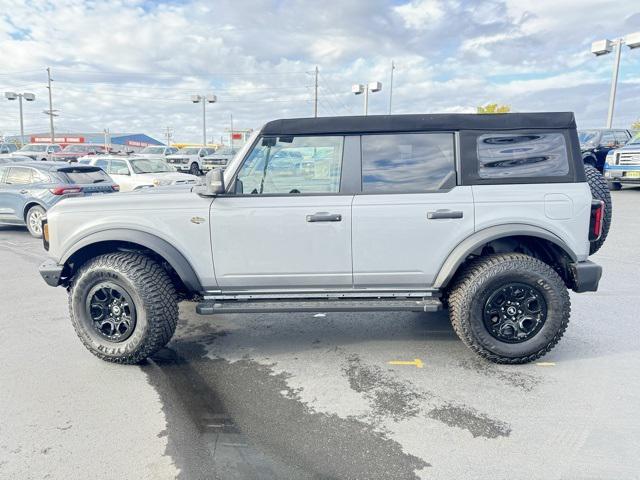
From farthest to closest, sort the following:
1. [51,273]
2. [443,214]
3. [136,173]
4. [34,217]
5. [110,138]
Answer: [110,138]
[136,173]
[34,217]
[51,273]
[443,214]

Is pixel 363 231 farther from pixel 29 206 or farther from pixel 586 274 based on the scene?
pixel 29 206

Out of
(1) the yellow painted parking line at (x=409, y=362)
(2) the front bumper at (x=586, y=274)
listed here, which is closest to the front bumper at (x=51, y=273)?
(1) the yellow painted parking line at (x=409, y=362)

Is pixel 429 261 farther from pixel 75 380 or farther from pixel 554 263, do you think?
pixel 75 380

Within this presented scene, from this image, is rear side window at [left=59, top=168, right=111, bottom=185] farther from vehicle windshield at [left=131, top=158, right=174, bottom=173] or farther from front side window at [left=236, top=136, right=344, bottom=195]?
front side window at [left=236, top=136, right=344, bottom=195]

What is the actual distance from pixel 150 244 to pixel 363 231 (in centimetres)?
168

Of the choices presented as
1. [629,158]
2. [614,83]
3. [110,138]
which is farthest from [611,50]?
[110,138]

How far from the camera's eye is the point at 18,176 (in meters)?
9.74

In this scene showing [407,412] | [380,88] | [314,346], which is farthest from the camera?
[380,88]

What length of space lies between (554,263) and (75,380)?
3.97 meters

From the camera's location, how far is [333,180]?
3.70 m

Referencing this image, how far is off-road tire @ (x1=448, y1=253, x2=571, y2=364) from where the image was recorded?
3543 mm

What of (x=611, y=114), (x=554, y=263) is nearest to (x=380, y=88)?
(x=611, y=114)

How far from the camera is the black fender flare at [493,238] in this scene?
11.6 feet

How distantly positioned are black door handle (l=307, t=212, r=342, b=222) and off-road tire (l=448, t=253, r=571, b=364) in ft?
3.78
